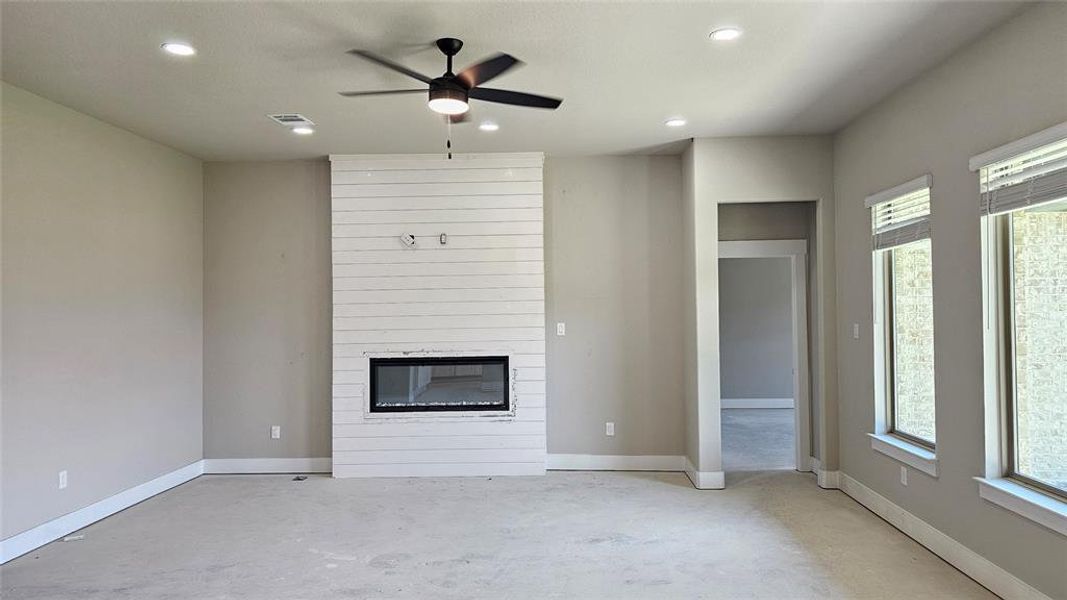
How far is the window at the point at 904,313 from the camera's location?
398 centimetres

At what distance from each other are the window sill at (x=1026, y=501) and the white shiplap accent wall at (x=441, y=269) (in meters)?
3.31

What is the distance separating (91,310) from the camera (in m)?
4.51

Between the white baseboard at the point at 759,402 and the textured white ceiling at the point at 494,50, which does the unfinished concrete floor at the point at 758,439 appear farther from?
the textured white ceiling at the point at 494,50

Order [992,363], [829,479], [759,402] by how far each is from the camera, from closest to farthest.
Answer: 1. [992,363]
2. [829,479]
3. [759,402]

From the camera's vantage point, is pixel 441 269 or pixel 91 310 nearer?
pixel 91 310

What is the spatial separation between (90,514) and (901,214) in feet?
18.8

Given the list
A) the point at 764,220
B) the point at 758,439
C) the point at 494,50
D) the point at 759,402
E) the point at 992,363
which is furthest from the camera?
the point at 759,402

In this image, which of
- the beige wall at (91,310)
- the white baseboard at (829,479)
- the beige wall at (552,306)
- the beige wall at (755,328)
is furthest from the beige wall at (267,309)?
the beige wall at (755,328)

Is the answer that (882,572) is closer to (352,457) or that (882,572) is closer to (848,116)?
(848,116)

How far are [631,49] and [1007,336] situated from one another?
2.38m

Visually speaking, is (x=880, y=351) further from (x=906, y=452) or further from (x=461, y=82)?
(x=461, y=82)

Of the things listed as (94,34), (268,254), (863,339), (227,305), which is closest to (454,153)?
(268,254)

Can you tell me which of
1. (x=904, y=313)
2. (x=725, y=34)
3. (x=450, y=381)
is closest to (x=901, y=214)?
(x=904, y=313)

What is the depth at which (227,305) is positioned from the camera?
593cm
